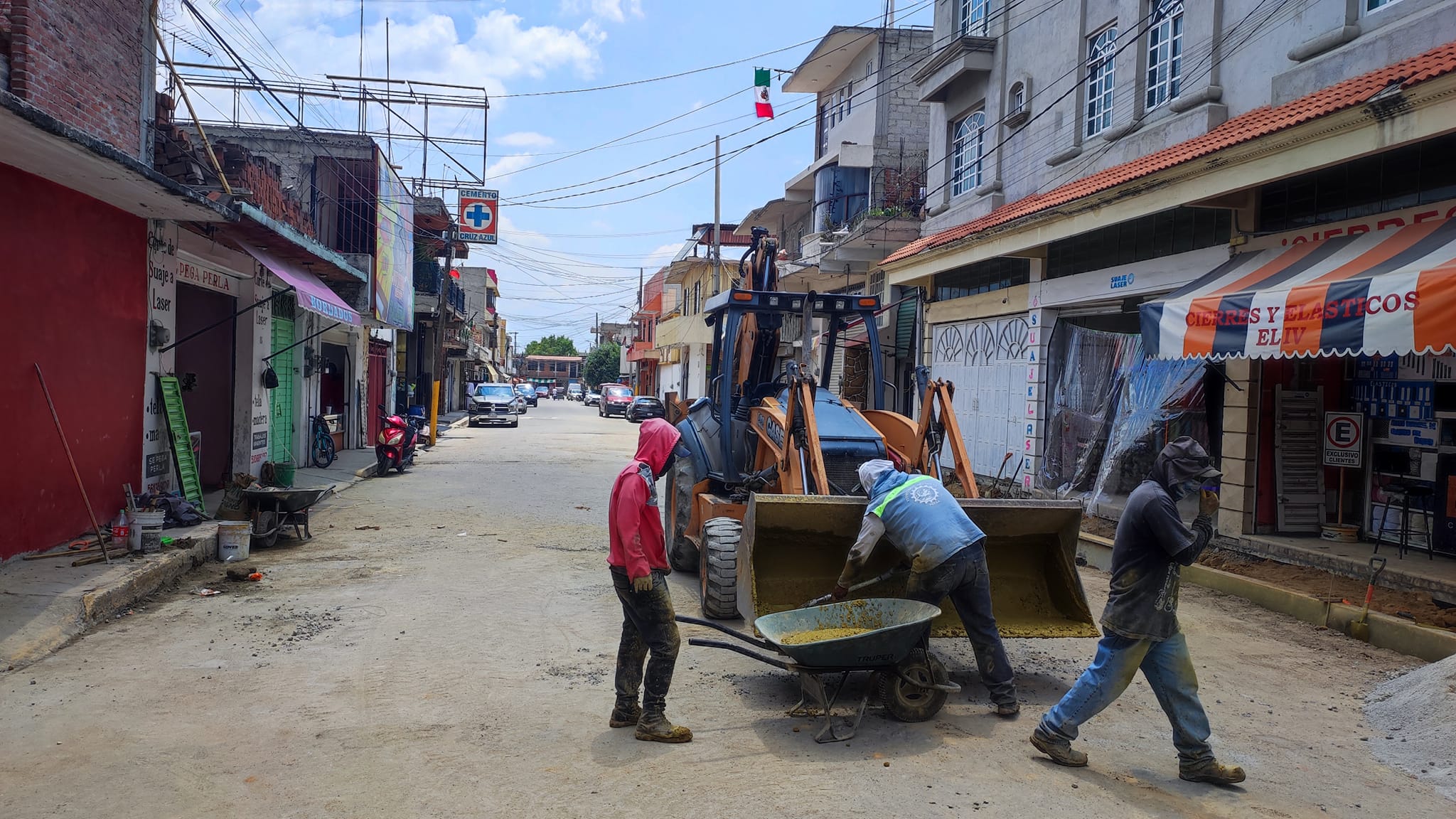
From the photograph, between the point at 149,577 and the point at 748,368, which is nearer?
the point at 149,577

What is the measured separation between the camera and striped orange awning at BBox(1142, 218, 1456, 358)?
22.1 ft

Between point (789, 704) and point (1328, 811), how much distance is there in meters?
2.68

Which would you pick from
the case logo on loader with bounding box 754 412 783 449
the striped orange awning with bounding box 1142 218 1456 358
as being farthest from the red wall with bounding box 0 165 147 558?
the striped orange awning with bounding box 1142 218 1456 358

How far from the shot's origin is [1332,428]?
965cm

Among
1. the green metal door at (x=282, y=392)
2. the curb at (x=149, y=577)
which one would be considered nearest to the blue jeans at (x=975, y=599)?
the curb at (x=149, y=577)

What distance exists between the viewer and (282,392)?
15.7 m

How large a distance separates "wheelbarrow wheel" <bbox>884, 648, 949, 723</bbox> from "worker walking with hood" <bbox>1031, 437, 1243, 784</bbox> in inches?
24.9

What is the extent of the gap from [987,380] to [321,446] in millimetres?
12498

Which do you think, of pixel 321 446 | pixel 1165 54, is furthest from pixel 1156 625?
pixel 321 446

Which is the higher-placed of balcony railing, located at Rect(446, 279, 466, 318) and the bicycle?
balcony railing, located at Rect(446, 279, 466, 318)

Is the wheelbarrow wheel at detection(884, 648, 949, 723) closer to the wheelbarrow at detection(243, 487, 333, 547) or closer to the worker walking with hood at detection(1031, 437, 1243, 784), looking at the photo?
the worker walking with hood at detection(1031, 437, 1243, 784)

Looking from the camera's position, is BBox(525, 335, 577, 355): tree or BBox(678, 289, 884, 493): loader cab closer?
BBox(678, 289, 884, 493): loader cab

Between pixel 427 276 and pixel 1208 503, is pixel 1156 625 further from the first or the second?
pixel 427 276

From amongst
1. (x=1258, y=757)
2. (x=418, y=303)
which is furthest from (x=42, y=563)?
(x=418, y=303)
